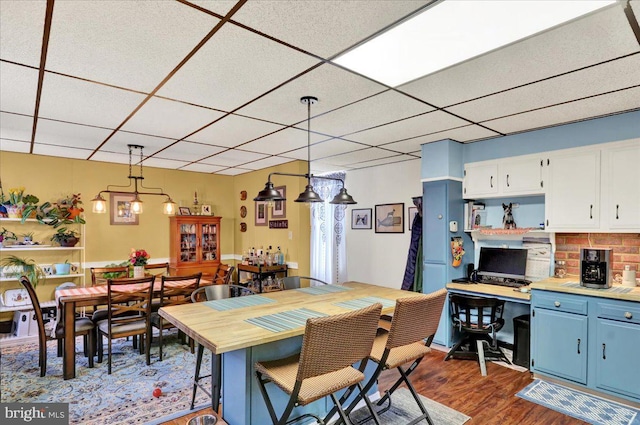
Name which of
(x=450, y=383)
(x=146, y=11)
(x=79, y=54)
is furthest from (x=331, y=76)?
(x=450, y=383)

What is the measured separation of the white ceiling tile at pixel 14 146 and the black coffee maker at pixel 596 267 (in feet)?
20.7

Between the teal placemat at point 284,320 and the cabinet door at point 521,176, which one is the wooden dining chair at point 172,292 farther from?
the cabinet door at point 521,176

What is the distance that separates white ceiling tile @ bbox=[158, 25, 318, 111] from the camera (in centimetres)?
195

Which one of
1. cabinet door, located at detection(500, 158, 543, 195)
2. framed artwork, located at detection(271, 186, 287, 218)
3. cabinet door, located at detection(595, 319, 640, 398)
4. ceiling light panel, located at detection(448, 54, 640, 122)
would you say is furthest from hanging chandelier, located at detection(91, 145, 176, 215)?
cabinet door, located at detection(595, 319, 640, 398)

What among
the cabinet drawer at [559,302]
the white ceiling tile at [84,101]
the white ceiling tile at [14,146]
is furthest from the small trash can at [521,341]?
the white ceiling tile at [14,146]

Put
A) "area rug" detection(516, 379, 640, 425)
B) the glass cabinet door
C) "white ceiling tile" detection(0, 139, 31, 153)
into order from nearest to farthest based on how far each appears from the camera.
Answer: "area rug" detection(516, 379, 640, 425) → "white ceiling tile" detection(0, 139, 31, 153) → the glass cabinet door

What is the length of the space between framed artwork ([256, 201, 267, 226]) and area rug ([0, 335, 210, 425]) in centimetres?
263

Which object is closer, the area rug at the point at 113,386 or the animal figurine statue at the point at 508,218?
the area rug at the point at 113,386

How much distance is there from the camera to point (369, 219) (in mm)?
6129

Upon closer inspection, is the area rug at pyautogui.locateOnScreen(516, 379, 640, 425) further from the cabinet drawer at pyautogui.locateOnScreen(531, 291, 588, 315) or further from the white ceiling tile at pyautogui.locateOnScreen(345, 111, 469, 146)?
the white ceiling tile at pyautogui.locateOnScreen(345, 111, 469, 146)

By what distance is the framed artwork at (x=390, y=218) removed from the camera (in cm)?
559

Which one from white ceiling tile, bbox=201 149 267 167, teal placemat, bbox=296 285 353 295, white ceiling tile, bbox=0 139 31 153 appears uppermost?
white ceiling tile, bbox=0 139 31 153

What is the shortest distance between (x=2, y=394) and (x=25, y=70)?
9.01 ft

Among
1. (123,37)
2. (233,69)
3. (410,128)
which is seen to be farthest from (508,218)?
(123,37)
